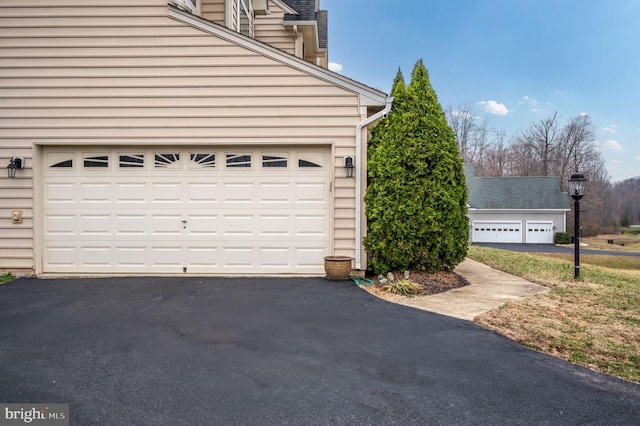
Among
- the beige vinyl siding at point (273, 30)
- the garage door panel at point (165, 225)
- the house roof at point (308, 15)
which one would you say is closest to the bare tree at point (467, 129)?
the house roof at point (308, 15)

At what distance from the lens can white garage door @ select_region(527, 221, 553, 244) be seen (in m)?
26.3

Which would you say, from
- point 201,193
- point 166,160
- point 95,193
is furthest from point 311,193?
point 95,193

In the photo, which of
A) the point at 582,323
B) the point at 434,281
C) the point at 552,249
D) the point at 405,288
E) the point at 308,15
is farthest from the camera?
the point at 552,249

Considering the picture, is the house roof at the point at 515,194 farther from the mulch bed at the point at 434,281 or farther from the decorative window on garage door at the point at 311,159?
the decorative window on garage door at the point at 311,159

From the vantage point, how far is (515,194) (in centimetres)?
2706

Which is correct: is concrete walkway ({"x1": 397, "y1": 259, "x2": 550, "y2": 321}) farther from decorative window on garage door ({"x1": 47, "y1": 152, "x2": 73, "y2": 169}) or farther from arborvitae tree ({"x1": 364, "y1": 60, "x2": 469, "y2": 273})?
decorative window on garage door ({"x1": 47, "y1": 152, "x2": 73, "y2": 169})

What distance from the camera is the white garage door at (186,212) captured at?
6.93 m

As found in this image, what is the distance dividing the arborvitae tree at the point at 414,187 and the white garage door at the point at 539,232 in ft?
75.8

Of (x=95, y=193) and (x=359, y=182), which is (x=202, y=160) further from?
(x=359, y=182)

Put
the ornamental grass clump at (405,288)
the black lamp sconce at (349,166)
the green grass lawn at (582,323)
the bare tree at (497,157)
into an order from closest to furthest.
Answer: the green grass lawn at (582,323) < the ornamental grass clump at (405,288) < the black lamp sconce at (349,166) < the bare tree at (497,157)

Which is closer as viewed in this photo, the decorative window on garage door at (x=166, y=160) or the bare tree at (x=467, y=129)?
the decorative window on garage door at (x=166, y=160)

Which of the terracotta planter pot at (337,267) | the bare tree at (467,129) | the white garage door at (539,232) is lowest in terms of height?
the white garage door at (539,232)

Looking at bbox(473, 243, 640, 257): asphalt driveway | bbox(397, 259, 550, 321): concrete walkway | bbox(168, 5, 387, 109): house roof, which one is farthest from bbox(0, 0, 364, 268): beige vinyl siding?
bbox(473, 243, 640, 257): asphalt driveway

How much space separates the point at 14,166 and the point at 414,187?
690 cm
